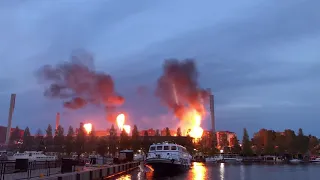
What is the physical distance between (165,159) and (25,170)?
30.2 meters

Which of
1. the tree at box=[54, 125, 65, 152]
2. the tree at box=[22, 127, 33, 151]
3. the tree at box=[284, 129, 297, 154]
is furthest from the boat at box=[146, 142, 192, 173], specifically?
the tree at box=[284, 129, 297, 154]

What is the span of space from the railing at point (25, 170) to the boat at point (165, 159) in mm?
20572

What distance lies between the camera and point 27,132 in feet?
633

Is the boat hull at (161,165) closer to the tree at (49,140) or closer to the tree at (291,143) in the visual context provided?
the tree at (49,140)

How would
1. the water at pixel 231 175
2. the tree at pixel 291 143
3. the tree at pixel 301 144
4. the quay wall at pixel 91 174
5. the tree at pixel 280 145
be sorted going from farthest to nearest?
1. the tree at pixel 280 145
2. the tree at pixel 291 143
3. the tree at pixel 301 144
4. the water at pixel 231 175
5. the quay wall at pixel 91 174

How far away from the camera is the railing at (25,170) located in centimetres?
3038

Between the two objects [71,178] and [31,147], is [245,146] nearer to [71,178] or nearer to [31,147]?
[31,147]

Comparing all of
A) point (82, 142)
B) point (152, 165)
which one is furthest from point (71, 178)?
point (82, 142)

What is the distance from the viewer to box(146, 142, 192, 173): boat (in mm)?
58938

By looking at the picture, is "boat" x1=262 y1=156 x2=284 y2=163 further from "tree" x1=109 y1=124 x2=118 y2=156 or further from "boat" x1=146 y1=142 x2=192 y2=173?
"boat" x1=146 y1=142 x2=192 y2=173

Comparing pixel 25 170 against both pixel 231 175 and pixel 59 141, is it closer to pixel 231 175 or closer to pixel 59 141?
pixel 231 175

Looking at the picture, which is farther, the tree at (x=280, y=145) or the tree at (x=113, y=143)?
A: the tree at (x=280, y=145)

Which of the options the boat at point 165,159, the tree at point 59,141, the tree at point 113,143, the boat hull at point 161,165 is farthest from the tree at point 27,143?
the boat hull at point 161,165

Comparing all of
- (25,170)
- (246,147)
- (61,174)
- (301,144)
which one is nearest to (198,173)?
(61,174)
